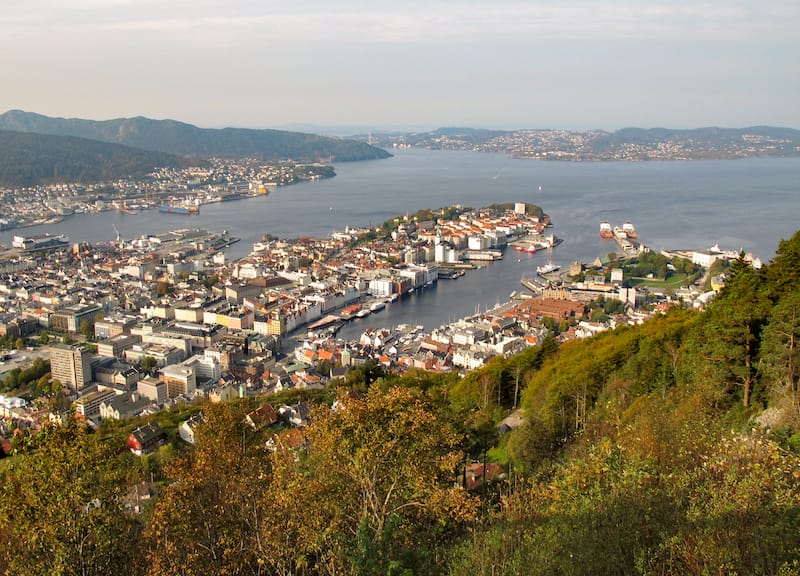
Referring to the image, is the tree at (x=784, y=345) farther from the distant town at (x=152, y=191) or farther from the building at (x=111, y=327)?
the distant town at (x=152, y=191)

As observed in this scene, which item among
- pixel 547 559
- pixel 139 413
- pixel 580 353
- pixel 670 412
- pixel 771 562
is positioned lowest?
pixel 139 413

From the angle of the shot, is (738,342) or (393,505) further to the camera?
(738,342)

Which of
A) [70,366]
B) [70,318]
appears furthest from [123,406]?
[70,318]

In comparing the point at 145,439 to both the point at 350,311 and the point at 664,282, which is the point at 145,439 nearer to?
the point at 350,311

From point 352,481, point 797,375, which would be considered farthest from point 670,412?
point 352,481

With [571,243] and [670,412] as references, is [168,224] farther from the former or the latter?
[670,412]

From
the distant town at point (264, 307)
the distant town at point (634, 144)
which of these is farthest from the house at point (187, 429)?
the distant town at point (634, 144)

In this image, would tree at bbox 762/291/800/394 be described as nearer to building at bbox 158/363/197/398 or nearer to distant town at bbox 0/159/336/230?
building at bbox 158/363/197/398
